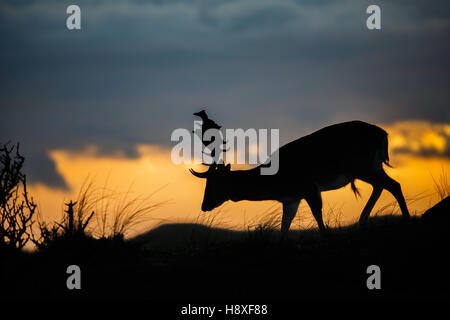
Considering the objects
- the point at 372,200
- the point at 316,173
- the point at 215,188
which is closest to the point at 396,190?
the point at 372,200

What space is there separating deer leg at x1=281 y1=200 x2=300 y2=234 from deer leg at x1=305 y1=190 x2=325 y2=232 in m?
0.42

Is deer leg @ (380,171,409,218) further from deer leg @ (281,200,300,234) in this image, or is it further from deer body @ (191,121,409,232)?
deer leg @ (281,200,300,234)

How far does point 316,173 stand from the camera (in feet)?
39.8

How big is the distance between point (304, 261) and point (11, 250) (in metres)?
4.62

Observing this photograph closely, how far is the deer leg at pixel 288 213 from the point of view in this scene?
39.1ft

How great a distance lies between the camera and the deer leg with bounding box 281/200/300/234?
11.9m

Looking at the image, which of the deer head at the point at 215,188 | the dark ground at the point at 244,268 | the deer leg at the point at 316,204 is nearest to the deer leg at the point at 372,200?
the deer leg at the point at 316,204

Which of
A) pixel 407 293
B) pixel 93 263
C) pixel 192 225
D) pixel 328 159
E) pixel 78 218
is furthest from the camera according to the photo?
pixel 328 159

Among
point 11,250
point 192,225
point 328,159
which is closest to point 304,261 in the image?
point 192,225

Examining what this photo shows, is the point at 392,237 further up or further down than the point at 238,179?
further down
